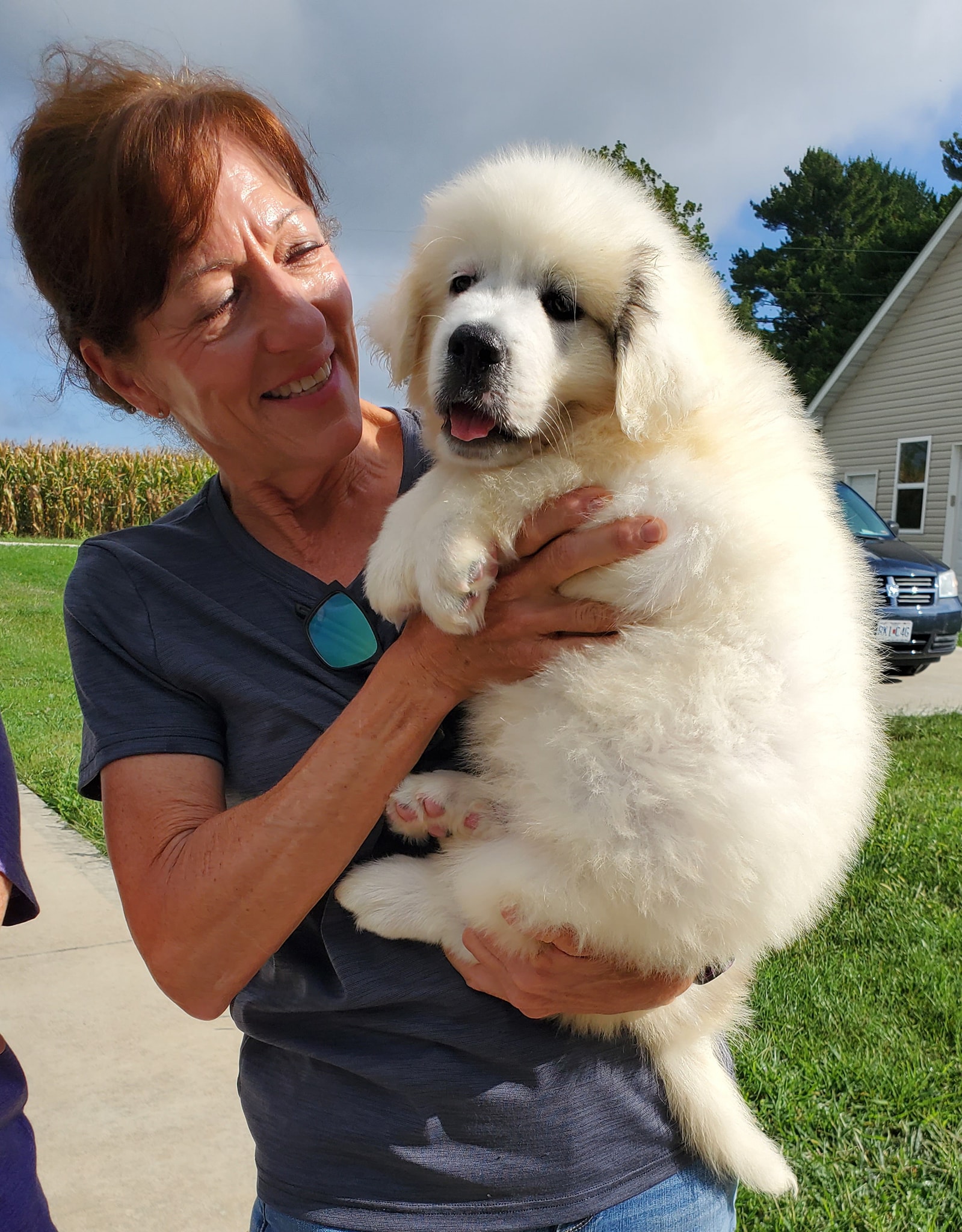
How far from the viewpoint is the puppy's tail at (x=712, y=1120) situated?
154 cm

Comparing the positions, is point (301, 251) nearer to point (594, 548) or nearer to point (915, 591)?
point (594, 548)

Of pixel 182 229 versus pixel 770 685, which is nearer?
pixel 770 685

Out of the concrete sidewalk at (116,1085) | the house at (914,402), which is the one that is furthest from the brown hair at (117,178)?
the house at (914,402)

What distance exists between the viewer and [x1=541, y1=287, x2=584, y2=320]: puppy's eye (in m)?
1.75

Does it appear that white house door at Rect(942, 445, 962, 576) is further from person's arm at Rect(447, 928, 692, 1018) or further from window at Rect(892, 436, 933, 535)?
person's arm at Rect(447, 928, 692, 1018)

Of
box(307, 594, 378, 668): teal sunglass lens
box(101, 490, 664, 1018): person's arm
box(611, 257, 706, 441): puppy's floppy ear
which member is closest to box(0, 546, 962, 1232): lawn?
box(101, 490, 664, 1018): person's arm

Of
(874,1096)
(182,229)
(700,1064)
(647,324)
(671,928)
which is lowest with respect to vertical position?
(874,1096)

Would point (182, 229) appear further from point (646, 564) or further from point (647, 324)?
point (646, 564)

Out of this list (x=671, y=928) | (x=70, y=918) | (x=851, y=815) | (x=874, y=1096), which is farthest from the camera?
(x=70, y=918)

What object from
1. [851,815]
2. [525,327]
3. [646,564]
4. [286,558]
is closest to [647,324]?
[525,327]

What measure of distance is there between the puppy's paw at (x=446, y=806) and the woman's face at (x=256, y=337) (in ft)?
2.00

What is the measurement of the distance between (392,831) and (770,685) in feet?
2.32

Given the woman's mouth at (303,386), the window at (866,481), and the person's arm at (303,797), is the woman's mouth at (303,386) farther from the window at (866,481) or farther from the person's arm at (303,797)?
the window at (866,481)

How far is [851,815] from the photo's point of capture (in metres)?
1.58
